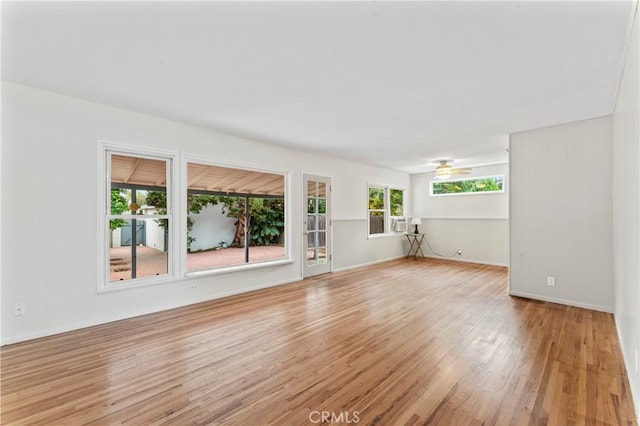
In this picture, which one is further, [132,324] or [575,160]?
[575,160]

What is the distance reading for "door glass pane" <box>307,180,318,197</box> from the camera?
5.84 m

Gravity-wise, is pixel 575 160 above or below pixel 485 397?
above

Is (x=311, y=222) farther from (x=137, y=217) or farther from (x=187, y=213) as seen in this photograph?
(x=137, y=217)

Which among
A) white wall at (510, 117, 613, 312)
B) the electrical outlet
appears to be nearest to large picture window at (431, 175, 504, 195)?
white wall at (510, 117, 613, 312)

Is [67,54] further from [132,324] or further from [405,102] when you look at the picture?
[405,102]

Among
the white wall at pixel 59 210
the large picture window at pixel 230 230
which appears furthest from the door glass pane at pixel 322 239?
the white wall at pixel 59 210

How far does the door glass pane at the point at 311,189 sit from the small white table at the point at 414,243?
387 cm

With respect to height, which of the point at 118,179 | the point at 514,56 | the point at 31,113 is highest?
the point at 514,56

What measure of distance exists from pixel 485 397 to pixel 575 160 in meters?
3.63

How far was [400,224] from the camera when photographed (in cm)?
826

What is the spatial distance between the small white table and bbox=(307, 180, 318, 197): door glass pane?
3872 mm

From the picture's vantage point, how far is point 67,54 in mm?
2299

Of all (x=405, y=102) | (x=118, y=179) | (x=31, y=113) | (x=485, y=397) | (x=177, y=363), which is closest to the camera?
(x=485, y=397)

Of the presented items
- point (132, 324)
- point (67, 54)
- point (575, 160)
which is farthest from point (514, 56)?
point (132, 324)
